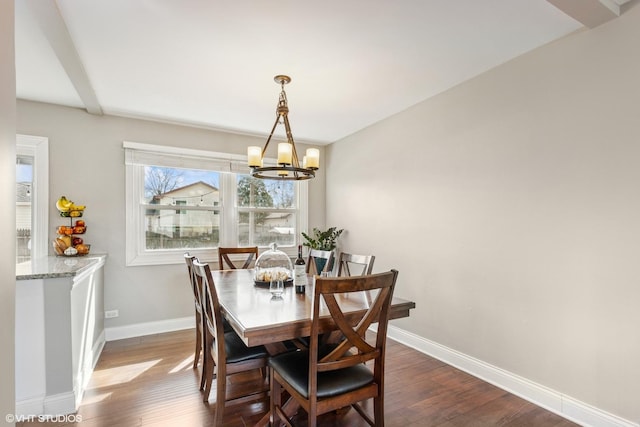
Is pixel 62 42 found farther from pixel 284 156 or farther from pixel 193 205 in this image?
pixel 193 205

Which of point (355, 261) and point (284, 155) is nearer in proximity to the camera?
point (284, 155)

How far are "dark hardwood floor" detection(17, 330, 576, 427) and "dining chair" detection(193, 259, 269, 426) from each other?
18 cm

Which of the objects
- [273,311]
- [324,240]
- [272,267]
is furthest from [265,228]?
[273,311]

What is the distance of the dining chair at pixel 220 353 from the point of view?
6.34 feet

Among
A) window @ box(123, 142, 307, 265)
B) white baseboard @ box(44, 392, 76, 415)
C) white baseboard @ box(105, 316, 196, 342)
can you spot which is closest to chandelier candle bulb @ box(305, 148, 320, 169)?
window @ box(123, 142, 307, 265)

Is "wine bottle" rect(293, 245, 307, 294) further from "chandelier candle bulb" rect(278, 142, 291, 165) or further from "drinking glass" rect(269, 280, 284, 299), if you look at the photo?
"chandelier candle bulb" rect(278, 142, 291, 165)

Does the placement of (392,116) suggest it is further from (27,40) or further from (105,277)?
(105,277)

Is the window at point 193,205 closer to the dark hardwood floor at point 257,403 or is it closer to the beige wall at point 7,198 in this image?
the dark hardwood floor at point 257,403

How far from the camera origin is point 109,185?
3588 millimetres

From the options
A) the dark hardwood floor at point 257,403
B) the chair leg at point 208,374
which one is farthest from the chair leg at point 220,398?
the chair leg at point 208,374

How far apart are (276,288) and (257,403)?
0.83m

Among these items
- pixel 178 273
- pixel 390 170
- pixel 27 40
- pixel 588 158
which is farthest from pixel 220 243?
pixel 588 158

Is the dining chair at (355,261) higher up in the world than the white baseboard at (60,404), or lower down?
higher up

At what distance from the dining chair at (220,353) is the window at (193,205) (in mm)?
1949
